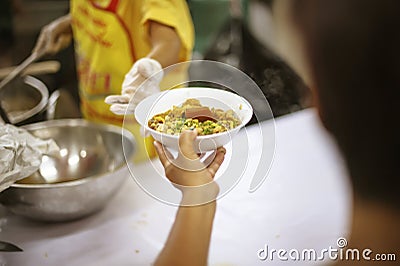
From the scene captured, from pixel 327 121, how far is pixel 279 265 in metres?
0.15

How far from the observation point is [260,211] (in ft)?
2.12

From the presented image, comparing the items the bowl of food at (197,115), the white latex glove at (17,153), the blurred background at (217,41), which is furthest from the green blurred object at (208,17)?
the white latex glove at (17,153)

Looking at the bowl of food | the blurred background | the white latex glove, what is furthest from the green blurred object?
the white latex glove

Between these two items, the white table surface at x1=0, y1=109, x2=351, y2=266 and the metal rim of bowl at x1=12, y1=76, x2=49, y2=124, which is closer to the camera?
the white table surface at x1=0, y1=109, x2=351, y2=266

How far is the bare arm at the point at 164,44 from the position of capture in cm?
65

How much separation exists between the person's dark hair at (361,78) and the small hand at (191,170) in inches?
4.8

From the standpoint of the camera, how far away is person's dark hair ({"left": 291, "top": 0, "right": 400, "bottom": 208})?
532 mm

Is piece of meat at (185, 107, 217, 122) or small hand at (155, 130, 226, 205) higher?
piece of meat at (185, 107, 217, 122)

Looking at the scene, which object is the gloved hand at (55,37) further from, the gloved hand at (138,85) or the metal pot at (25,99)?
the gloved hand at (138,85)

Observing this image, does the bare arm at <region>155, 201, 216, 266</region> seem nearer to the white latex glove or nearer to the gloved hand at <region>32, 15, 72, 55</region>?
the white latex glove

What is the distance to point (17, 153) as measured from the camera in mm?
630

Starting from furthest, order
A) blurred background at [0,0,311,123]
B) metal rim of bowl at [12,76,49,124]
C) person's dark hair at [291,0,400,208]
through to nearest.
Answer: metal rim of bowl at [12,76,49,124]
blurred background at [0,0,311,123]
person's dark hair at [291,0,400,208]

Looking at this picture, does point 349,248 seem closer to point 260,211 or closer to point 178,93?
point 260,211

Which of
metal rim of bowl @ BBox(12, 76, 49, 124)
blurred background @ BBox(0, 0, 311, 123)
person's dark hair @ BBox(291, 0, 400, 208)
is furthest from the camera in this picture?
metal rim of bowl @ BBox(12, 76, 49, 124)
